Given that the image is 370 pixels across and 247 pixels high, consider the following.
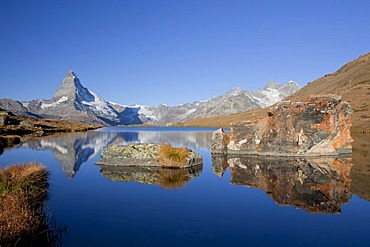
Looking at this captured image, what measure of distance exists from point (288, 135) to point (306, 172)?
14334mm

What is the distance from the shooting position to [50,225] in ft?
48.2

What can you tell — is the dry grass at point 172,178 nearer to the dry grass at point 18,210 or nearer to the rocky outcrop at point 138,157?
the rocky outcrop at point 138,157

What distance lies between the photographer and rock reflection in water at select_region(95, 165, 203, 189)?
25688mm

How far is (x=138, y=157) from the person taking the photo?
113 ft

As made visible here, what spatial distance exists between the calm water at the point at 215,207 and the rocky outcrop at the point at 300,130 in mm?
11877

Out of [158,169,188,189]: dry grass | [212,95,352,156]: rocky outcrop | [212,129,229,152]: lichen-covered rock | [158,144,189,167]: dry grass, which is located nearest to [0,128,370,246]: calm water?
[158,169,188,189]: dry grass

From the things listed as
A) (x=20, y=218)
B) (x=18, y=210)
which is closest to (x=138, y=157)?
(x=18, y=210)

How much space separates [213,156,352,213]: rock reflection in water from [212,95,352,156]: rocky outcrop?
127 inches

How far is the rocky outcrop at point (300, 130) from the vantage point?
4338 centimetres

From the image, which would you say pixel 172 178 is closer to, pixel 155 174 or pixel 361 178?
pixel 155 174

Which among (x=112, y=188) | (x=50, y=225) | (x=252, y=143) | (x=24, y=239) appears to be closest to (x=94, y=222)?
(x=50, y=225)

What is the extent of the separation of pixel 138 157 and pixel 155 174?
5.80 meters

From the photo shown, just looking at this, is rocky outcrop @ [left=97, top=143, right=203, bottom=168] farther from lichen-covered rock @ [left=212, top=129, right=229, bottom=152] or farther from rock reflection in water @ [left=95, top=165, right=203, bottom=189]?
lichen-covered rock @ [left=212, top=129, right=229, bottom=152]

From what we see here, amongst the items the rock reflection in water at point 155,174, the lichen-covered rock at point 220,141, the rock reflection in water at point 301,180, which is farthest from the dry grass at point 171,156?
the lichen-covered rock at point 220,141
